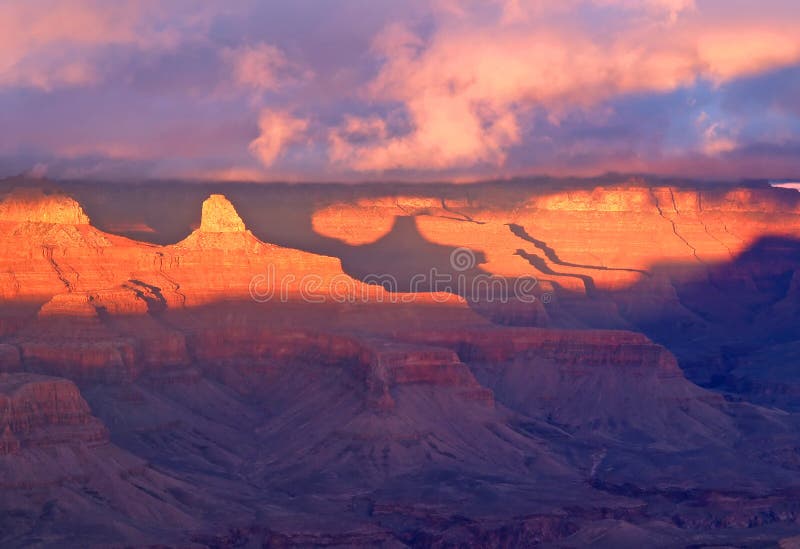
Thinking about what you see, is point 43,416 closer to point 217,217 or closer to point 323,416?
point 323,416

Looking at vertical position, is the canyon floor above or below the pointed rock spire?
below

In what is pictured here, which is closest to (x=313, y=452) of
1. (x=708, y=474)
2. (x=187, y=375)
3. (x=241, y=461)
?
(x=241, y=461)

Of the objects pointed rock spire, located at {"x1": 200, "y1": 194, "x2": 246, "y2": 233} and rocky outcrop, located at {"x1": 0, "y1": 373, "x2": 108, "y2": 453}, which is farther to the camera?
pointed rock spire, located at {"x1": 200, "y1": 194, "x2": 246, "y2": 233}

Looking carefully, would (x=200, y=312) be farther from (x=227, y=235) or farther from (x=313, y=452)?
(x=313, y=452)

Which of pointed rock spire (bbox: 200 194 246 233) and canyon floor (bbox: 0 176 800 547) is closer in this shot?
canyon floor (bbox: 0 176 800 547)

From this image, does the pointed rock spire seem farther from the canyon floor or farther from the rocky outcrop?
the rocky outcrop

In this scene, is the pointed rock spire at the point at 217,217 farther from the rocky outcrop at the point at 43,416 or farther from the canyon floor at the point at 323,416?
the rocky outcrop at the point at 43,416

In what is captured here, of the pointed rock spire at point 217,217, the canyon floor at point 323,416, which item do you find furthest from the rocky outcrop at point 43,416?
the pointed rock spire at point 217,217

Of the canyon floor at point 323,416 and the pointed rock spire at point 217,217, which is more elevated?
the pointed rock spire at point 217,217

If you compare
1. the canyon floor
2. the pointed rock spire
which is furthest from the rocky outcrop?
the pointed rock spire

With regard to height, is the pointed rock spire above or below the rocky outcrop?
above
